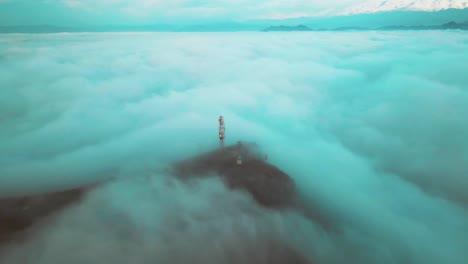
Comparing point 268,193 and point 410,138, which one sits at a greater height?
point 268,193

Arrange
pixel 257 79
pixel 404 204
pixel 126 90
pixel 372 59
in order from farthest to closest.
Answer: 1. pixel 372 59
2. pixel 257 79
3. pixel 126 90
4. pixel 404 204

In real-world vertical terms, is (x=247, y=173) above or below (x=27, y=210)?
above

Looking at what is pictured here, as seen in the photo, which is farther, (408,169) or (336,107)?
(336,107)

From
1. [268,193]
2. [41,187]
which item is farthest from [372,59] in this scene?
[41,187]

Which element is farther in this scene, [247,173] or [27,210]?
[247,173]

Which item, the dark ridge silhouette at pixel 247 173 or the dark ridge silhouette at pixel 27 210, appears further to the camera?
the dark ridge silhouette at pixel 247 173

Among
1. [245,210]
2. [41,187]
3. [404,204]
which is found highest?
[245,210]

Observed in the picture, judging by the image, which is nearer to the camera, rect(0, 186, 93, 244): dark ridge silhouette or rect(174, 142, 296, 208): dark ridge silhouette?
rect(0, 186, 93, 244): dark ridge silhouette

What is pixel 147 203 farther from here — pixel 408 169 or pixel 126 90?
pixel 126 90

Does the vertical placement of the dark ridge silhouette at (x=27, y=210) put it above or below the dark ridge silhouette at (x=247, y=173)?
below

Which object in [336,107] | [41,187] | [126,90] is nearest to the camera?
[41,187]

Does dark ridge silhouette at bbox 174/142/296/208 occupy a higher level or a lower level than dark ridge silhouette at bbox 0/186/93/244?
higher
